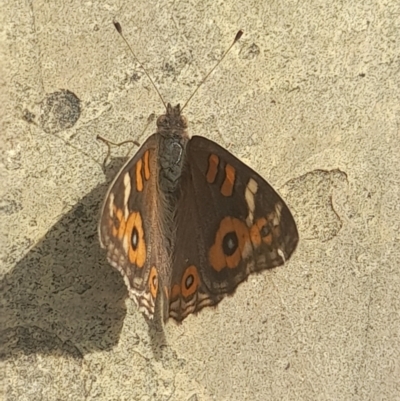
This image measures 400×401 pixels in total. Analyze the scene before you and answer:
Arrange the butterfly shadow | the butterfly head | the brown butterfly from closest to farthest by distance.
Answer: the brown butterfly < the butterfly shadow < the butterfly head

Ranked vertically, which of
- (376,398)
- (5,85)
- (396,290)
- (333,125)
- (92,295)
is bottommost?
(376,398)

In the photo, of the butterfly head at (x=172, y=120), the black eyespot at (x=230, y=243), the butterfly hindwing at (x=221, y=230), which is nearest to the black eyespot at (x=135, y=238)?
the butterfly hindwing at (x=221, y=230)

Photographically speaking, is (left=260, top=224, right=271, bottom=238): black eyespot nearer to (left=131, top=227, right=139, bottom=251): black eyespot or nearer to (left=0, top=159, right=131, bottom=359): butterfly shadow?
(left=131, top=227, right=139, bottom=251): black eyespot

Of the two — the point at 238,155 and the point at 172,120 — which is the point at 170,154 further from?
the point at 238,155

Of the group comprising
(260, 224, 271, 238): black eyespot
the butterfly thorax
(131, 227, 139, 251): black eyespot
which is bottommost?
(260, 224, 271, 238): black eyespot

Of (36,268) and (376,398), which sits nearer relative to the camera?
(36,268)

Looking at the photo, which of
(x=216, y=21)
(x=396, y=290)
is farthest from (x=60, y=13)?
(x=396, y=290)

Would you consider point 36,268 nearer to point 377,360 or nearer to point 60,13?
point 60,13

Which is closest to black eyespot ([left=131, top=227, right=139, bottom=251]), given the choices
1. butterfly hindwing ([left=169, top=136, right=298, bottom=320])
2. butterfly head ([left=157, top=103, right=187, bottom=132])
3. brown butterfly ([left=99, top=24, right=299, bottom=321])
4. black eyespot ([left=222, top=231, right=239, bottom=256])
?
brown butterfly ([left=99, top=24, right=299, bottom=321])
